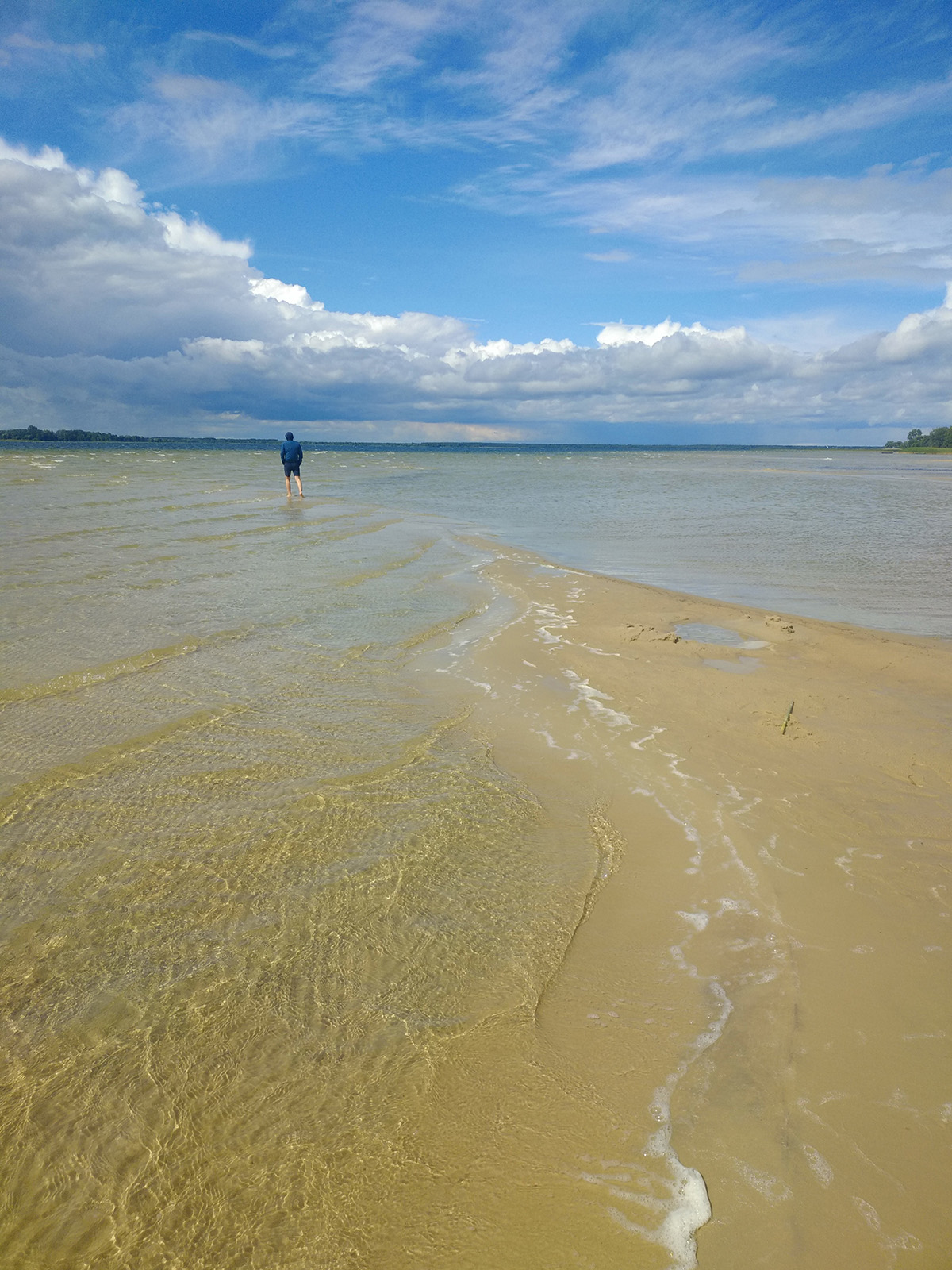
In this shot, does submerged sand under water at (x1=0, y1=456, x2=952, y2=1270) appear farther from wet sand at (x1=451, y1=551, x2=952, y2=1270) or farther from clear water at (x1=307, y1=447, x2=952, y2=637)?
clear water at (x1=307, y1=447, x2=952, y2=637)

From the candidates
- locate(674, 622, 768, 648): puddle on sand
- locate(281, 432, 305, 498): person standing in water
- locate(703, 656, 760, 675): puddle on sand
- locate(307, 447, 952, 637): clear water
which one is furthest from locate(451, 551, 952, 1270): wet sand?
locate(281, 432, 305, 498): person standing in water

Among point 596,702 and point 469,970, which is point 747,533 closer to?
point 596,702

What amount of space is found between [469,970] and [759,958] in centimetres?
147

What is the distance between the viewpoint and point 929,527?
76.3ft

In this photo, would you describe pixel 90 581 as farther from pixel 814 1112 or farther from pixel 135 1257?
pixel 814 1112

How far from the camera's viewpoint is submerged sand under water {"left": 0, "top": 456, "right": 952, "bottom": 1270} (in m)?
2.29

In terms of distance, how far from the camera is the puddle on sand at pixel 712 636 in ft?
31.4

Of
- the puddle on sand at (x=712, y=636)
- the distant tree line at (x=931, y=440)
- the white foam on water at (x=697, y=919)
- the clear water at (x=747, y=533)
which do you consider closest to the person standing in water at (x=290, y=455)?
the clear water at (x=747, y=533)

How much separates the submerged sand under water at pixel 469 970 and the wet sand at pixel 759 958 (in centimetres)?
2

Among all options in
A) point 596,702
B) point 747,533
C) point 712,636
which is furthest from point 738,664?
point 747,533

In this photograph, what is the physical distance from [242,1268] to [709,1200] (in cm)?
148

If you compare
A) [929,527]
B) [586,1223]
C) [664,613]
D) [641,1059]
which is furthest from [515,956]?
[929,527]

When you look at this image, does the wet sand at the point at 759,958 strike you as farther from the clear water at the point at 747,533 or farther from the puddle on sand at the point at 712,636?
the clear water at the point at 747,533

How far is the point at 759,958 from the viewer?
3.57 meters
